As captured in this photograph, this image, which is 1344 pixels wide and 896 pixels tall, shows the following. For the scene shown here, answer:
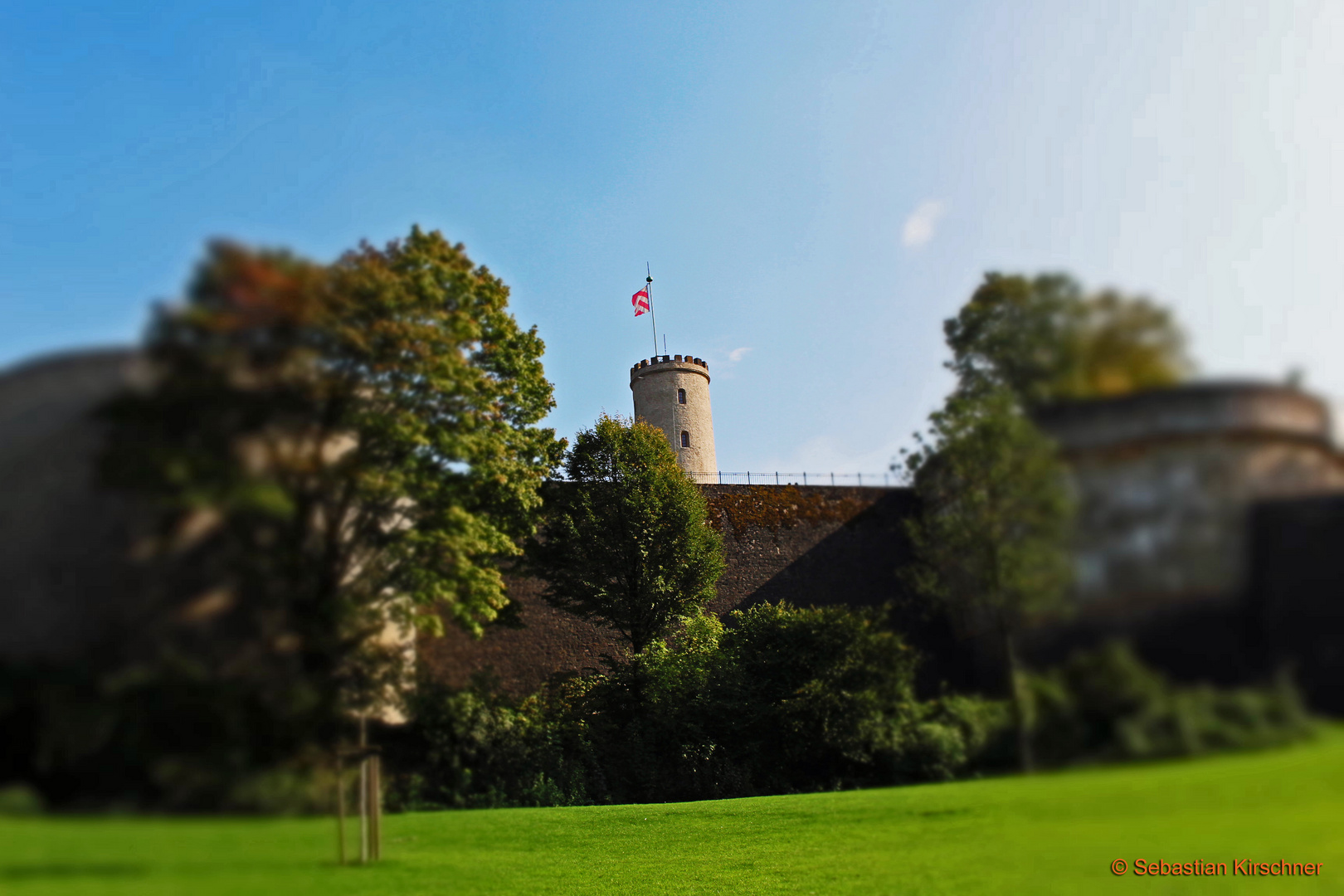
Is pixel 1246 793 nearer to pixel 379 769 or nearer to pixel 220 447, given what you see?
pixel 379 769

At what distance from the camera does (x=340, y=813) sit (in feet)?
6.40

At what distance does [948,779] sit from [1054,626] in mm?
631

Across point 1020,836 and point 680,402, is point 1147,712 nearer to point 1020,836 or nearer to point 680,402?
point 1020,836

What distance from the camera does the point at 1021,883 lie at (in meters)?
2.19

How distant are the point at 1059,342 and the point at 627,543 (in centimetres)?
1173

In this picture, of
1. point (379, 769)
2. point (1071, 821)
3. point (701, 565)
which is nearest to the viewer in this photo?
point (1071, 821)

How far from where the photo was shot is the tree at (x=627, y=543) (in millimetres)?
12844

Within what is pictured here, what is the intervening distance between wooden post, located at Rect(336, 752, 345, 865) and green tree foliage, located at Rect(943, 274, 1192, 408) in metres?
1.59

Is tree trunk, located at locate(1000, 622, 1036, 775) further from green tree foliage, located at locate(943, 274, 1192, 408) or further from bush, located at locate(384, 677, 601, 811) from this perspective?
bush, located at locate(384, 677, 601, 811)

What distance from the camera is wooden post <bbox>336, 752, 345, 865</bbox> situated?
6.12ft

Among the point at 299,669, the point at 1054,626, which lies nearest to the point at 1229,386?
the point at 1054,626

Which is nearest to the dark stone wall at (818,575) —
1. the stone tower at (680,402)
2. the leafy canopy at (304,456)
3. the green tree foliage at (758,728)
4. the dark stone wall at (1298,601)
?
the green tree foliage at (758,728)

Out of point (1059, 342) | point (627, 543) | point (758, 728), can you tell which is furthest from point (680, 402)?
point (1059, 342)

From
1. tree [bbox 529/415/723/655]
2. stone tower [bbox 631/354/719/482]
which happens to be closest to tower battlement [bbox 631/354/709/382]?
stone tower [bbox 631/354/719/482]
